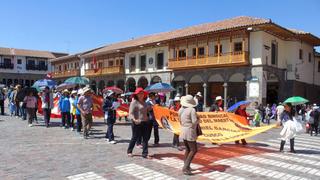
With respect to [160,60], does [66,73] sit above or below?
below

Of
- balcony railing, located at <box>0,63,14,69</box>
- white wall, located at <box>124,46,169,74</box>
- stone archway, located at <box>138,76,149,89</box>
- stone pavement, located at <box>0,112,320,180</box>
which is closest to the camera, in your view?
stone pavement, located at <box>0,112,320,180</box>

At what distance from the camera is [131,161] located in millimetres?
8352

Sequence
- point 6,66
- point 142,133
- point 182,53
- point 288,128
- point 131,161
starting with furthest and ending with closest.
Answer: point 6,66
point 182,53
point 288,128
point 142,133
point 131,161

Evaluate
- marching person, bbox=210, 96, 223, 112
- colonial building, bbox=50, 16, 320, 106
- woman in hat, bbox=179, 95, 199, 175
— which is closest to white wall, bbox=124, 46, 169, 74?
colonial building, bbox=50, 16, 320, 106

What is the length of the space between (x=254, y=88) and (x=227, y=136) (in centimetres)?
1871

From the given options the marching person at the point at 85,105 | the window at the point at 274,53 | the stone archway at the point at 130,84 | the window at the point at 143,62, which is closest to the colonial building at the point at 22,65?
the stone archway at the point at 130,84

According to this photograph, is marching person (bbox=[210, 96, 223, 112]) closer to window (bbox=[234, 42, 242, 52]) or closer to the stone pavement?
the stone pavement

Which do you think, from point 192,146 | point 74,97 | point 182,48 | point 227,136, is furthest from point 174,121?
point 182,48

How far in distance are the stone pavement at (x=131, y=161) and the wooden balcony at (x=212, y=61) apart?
16992mm

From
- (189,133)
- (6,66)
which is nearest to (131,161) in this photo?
(189,133)

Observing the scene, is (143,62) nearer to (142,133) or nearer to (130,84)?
(130,84)

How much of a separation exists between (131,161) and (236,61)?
2161cm

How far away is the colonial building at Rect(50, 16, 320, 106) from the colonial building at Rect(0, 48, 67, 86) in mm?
35048

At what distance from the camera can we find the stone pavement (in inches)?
281
